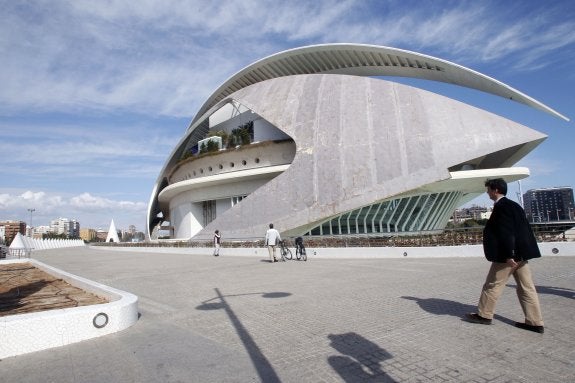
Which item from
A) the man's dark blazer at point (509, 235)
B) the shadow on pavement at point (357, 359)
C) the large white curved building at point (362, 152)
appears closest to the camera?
the shadow on pavement at point (357, 359)

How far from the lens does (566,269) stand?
881 centimetres

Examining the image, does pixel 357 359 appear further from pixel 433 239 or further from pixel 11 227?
pixel 11 227

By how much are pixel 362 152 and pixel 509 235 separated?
51.6 ft

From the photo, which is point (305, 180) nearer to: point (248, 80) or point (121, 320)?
point (121, 320)

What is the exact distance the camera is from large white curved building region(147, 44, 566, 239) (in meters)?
18.8

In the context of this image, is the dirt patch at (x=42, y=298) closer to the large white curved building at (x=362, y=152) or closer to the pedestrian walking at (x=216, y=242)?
the pedestrian walking at (x=216, y=242)

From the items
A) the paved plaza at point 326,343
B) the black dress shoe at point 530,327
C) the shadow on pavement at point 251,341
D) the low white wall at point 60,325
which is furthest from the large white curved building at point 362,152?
the low white wall at point 60,325

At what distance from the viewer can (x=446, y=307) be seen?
5.62 m

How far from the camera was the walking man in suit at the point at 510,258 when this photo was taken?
4391mm

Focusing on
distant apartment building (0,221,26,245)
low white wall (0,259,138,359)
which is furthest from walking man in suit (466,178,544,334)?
distant apartment building (0,221,26,245)

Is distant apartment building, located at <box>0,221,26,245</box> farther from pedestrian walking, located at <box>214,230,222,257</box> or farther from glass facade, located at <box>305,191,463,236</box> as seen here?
glass facade, located at <box>305,191,463,236</box>

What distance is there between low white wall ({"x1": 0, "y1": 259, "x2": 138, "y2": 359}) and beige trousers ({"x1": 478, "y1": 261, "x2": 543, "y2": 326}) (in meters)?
4.67

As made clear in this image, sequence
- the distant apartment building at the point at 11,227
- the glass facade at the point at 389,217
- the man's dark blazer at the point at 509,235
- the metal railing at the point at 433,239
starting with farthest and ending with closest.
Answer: the distant apartment building at the point at 11,227, the glass facade at the point at 389,217, the metal railing at the point at 433,239, the man's dark blazer at the point at 509,235

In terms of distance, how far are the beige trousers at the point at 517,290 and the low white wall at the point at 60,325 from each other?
4674mm
